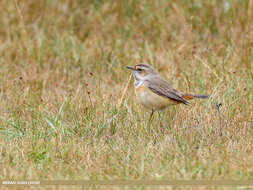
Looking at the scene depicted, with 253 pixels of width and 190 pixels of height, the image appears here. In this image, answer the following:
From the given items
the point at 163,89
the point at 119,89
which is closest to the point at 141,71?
the point at 163,89

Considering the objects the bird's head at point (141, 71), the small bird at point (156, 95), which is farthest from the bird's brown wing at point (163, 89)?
the bird's head at point (141, 71)

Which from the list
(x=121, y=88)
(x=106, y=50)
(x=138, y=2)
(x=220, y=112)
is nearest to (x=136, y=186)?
(x=220, y=112)

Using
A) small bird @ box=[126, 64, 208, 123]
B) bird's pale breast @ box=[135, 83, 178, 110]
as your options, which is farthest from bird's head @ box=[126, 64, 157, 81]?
bird's pale breast @ box=[135, 83, 178, 110]

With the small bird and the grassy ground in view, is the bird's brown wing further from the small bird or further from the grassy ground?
the grassy ground

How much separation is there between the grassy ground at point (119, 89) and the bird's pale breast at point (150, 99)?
18cm

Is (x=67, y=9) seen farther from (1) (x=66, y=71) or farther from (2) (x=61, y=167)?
(2) (x=61, y=167)

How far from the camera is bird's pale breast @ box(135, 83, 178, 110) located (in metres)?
6.11

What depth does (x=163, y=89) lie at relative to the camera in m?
6.21

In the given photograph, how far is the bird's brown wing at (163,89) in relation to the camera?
610cm

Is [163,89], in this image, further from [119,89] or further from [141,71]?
[119,89]

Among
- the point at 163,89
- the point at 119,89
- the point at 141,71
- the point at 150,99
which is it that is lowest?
the point at 150,99

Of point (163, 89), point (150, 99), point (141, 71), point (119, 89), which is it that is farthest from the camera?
point (119, 89)

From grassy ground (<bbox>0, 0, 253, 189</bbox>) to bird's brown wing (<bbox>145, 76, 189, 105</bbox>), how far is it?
8.9 inches

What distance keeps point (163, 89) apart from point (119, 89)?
1.16m
